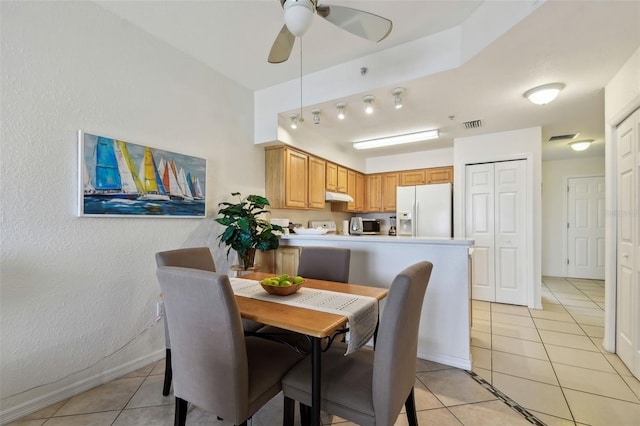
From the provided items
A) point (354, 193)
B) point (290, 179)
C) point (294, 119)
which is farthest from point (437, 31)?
point (354, 193)

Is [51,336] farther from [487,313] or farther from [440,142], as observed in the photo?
[440,142]

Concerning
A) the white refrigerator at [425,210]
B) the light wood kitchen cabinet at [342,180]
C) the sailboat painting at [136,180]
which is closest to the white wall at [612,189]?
the white refrigerator at [425,210]

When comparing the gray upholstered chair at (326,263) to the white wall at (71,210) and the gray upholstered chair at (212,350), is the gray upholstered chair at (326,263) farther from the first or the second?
the white wall at (71,210)

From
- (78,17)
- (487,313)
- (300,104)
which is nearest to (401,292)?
(300,104)

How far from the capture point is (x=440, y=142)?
14.5 feet

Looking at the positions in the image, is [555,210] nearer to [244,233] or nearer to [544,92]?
[544,92]

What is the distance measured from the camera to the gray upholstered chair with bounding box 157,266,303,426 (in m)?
1.16

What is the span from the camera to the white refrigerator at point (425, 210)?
4.25 metres

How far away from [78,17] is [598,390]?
4454 mm

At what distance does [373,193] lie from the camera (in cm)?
547

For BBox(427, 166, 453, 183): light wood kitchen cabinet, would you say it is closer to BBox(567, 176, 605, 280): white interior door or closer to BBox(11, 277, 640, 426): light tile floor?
BBox(11, 277, 640, 426): light tile floor

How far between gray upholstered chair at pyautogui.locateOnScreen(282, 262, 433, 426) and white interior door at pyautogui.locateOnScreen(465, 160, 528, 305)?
3194 millimetres

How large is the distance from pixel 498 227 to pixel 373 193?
7.27 feet

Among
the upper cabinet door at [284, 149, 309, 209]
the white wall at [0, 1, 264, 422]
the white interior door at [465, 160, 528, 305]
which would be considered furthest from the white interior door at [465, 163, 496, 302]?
the white wall at [0, 1, 264, 422]
